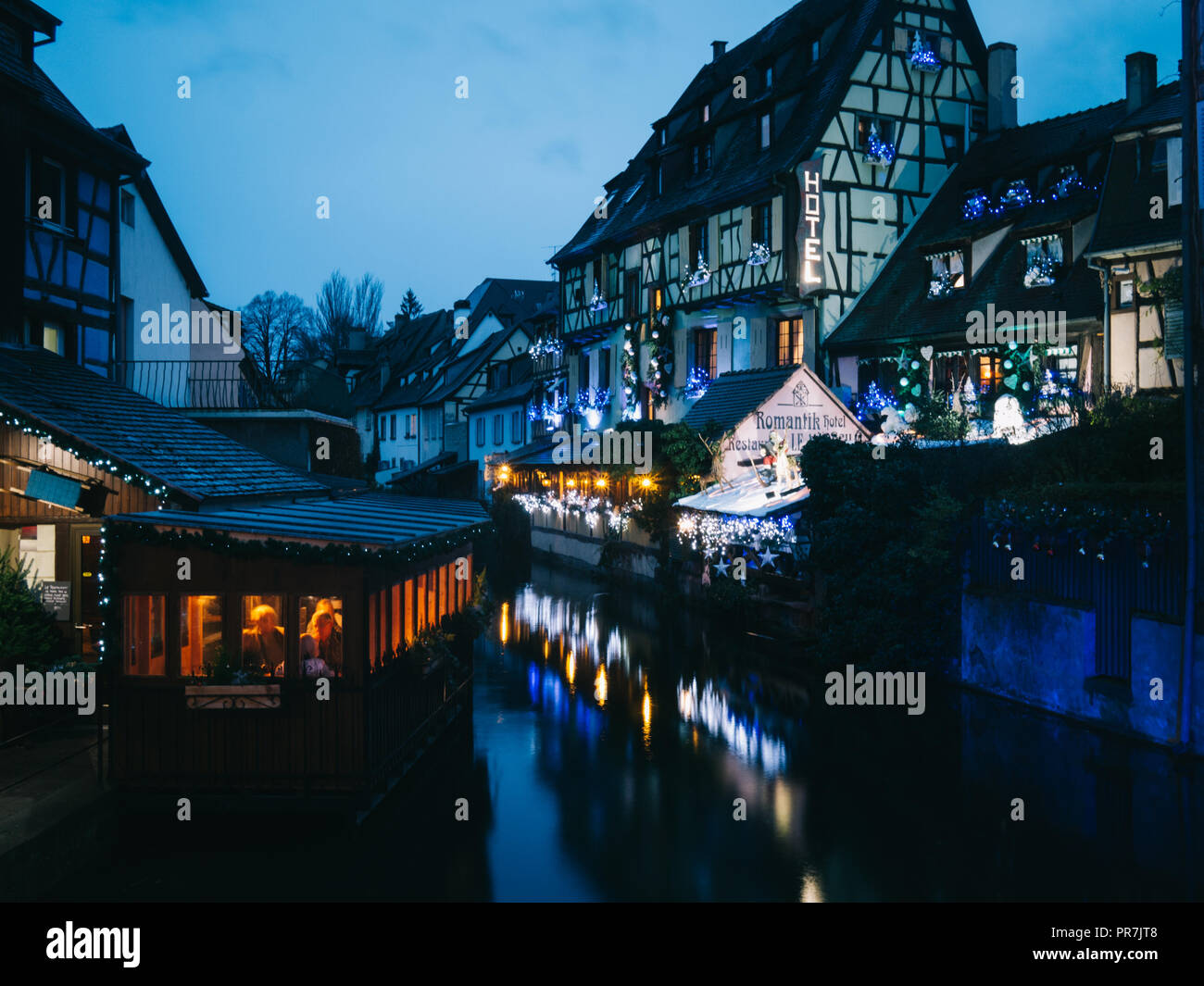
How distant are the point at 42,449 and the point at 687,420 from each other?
59.3ft

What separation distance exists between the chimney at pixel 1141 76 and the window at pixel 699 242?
12.1m

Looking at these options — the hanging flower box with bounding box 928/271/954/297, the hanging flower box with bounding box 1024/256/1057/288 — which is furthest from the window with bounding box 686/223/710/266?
the hanging flower box with bounding box 1024/256/1057/288

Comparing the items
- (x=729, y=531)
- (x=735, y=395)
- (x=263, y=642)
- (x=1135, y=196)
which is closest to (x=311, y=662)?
(x=263, y=642)

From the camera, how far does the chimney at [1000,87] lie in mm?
28906

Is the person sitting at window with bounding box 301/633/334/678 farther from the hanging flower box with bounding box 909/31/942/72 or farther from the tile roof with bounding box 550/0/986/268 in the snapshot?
the hanging flower box with bounding box 909/31/942/72

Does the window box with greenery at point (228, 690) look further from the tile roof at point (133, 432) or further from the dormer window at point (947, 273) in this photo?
the dormer window at point (947, 273)

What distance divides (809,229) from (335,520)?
20.2m

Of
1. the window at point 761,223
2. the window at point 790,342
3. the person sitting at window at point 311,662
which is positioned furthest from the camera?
the window at point 761,223

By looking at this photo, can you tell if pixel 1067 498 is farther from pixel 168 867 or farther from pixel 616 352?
pixel 616 352

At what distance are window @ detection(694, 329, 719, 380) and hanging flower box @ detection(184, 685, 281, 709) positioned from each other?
2363cm

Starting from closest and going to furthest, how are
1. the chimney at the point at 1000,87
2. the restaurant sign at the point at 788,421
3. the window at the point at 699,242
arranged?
the restaurant sign at the point at 788,421
the chimney at the point at 1000,87
the window at the point at 699,242

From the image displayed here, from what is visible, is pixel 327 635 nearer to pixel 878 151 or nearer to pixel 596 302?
pixel 878 151

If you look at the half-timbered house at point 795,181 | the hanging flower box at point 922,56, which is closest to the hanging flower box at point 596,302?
the half-timbered house at point 795,181
